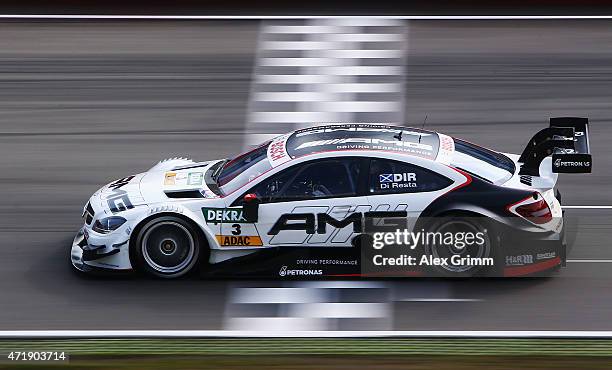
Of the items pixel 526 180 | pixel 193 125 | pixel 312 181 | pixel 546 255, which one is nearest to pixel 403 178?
pixel 312 181

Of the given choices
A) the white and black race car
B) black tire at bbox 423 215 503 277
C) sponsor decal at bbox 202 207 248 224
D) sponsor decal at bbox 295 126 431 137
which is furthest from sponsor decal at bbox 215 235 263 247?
black tire at bbox 423 215 503 277

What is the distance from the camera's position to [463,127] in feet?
47.7

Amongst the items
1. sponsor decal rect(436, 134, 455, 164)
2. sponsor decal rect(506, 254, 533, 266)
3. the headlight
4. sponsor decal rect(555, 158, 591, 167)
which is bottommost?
sponsor decal rect(506, 254, 533, 266)

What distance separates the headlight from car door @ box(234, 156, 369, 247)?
4.19 feet

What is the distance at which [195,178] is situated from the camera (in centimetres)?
1046

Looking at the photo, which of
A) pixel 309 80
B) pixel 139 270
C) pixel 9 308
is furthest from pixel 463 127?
pixel 9 308

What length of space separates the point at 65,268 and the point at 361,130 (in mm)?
3267

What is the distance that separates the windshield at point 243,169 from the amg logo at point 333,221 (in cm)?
56

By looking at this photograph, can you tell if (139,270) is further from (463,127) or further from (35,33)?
(35,33)

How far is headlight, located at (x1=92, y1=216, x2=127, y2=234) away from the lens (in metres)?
9.92

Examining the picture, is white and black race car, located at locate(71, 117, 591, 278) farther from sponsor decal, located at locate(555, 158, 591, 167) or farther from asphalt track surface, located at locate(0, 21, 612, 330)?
asphalt track surface, located at locate(0, 21, 612, 330)

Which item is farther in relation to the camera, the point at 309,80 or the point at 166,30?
the point at 166,30

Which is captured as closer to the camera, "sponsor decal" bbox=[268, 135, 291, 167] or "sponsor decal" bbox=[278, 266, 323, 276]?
"sponsor decal" bbox=[278, 266, 323, 276]

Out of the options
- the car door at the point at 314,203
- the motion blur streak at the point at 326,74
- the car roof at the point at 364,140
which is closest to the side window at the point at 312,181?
the car door at the point at 314,203
